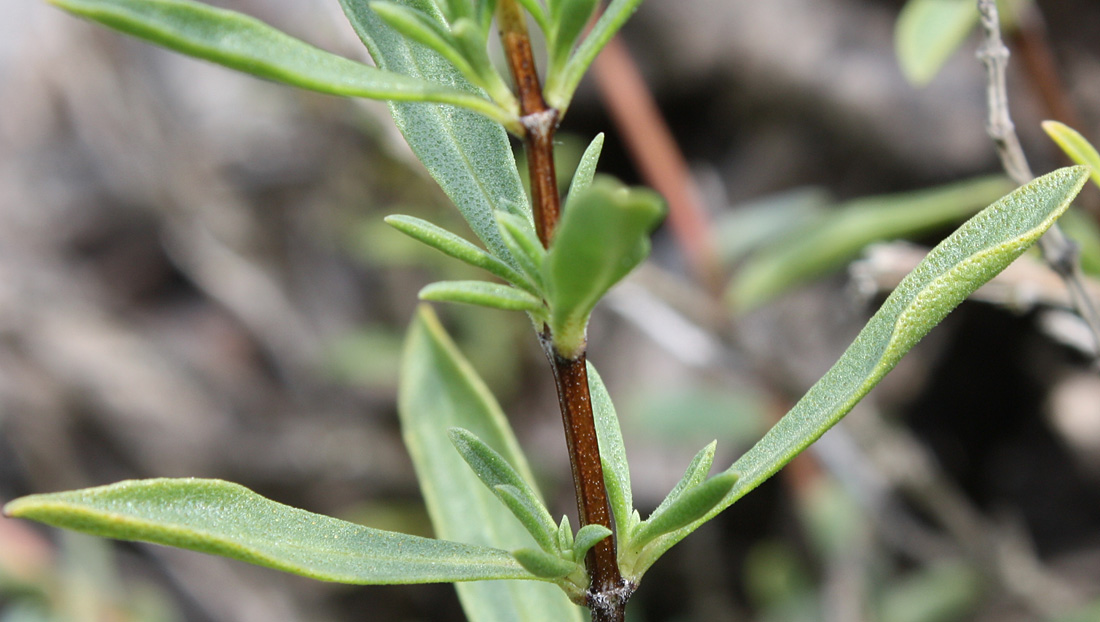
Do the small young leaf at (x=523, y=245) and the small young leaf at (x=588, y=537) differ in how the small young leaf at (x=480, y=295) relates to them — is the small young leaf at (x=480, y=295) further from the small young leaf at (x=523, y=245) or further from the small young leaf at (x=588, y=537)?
the small young leaf at (x=588, y=537)

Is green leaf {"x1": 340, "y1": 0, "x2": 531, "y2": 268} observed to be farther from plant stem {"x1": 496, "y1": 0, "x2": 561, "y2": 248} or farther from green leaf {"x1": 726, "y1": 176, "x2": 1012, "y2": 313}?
green leaf {"x1": 726, "y1": 176, "x2": 1012, "y2": 313}

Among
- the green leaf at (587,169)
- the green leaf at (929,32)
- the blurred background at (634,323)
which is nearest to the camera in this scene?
the green leaf at (587,169)

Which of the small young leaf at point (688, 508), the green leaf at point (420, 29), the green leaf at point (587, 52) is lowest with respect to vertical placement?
the small young leaf at point (688, 508)

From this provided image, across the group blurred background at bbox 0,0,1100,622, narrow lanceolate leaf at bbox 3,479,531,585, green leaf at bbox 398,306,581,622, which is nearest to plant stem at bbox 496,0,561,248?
narrow lanceolate leaf at bbox 3,479,531,585

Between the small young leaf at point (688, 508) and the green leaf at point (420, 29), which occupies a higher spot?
the green leaf at point (420, 29)

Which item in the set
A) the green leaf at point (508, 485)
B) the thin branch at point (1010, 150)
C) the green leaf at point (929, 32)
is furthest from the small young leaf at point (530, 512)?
the green leaf at point (929, 32)

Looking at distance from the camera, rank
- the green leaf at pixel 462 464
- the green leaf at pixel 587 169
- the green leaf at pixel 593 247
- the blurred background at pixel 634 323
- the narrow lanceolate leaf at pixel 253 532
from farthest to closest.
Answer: the blurred background at pixel 634 323, the green leaf at pixel 462 464, the green leaf at pixel 587 169, the narrow lanceolate leaf at pixel 253 532, the green leaf at pixel 593 247
